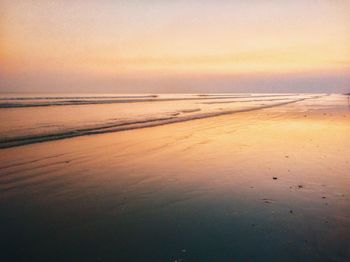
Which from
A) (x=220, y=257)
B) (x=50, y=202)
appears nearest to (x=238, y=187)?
(x=220, y=257)

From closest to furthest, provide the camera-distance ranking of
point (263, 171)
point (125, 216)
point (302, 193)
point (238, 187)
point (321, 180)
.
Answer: point (125, 216)
point (302, 193)
point (238, 187)
point (321, 180)
point (263, 171)

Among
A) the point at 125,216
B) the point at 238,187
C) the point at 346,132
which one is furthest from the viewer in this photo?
the point at 346,132

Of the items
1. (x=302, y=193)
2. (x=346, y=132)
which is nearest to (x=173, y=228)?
(x=302, y=193)

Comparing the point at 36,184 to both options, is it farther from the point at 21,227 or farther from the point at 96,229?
the point at 96,229

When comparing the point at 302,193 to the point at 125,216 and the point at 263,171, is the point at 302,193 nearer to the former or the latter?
the point at 263,171

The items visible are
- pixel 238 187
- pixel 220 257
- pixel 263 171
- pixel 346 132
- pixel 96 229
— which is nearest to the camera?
pixel 220 257

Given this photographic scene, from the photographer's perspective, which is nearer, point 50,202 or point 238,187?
point 50,202
